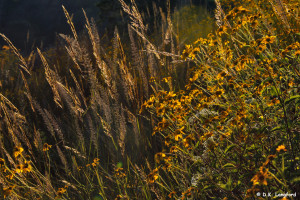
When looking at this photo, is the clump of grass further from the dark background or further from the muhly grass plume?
the dark background

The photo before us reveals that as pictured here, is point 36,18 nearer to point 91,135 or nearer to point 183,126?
point 91,135

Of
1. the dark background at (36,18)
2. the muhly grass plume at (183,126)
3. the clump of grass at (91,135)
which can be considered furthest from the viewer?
the dark background at (36,18)

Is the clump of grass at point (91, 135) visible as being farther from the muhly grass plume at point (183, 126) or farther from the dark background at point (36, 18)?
the dark background at point (36, 18)

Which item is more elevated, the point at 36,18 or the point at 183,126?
the point at 36,18

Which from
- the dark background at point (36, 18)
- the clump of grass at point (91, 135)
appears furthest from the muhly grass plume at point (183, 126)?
the dark background at point (36, 18)

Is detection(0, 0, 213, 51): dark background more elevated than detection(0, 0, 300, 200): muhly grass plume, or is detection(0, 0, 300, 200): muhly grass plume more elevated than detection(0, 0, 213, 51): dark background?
detection(0, 0, 213, 51): dark background

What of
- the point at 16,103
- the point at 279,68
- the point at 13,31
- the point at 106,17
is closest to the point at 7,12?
the point at 13,31

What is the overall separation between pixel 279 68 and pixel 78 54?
58.4 inches

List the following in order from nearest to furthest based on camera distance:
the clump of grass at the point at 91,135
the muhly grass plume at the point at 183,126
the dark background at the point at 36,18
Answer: the muhly grass plume at the point at 183,126 < the clump of grass at the point at 91,135 < the dark background at the point at 36,18

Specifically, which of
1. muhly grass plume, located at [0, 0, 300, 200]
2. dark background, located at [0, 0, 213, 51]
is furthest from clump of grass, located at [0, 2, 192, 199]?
dark background, located at [0, 0, 213, 51]

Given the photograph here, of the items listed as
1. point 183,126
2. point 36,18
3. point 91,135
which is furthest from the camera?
point 36,18

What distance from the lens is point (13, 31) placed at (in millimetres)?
17812

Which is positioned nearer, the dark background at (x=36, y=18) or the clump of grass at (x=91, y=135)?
the clump of grass at (x=91, y=135)

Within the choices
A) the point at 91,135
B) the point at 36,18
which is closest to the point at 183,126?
the point at 91,135
